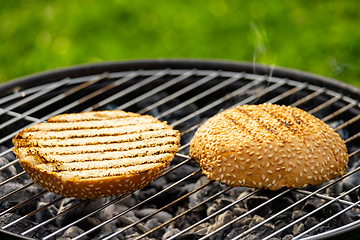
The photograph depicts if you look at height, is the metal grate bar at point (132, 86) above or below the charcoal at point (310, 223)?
above

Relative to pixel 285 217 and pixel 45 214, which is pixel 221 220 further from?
pixel 45 214

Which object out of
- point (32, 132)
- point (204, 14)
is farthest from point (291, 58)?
point (32, 132)

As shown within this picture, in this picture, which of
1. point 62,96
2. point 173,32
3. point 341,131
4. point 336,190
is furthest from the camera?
point 173,32

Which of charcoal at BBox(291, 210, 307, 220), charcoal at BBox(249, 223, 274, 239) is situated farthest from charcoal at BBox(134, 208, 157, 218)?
charcoal at BBox(291, 210, 307, 220)

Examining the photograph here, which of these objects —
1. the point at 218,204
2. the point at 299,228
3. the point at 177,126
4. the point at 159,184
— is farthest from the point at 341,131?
the point at 159,184

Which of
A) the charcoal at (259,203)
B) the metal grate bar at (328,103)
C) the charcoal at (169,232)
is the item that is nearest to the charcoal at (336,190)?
the charcoal at (259,203)

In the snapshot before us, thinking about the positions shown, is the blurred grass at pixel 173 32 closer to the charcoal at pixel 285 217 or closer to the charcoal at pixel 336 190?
the charcoal at pixel 336 190

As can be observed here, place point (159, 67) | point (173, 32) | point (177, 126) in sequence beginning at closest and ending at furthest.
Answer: point (177, 126) < point (159, 67) < point (173, 32)

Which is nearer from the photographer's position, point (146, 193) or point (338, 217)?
point (338, 217)
